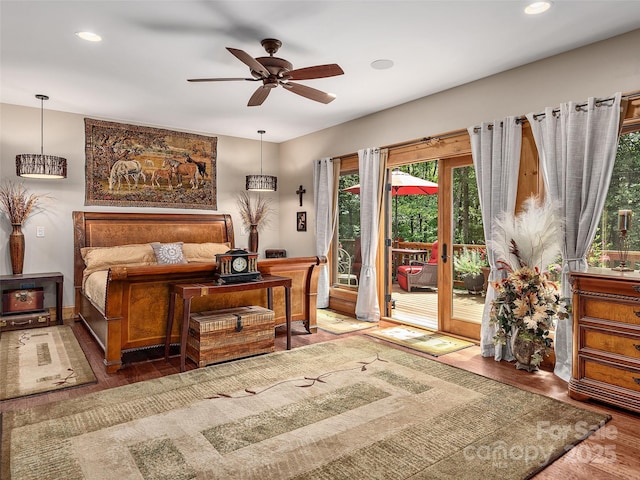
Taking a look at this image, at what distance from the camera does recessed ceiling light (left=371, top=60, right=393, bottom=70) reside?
3818 millimetres

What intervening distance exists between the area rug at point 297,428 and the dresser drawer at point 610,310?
67 centimetres

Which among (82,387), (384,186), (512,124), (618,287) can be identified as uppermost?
(512,124)

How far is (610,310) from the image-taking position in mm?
2844

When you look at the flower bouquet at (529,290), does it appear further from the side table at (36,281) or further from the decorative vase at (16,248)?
the decorative vase at (16,248)

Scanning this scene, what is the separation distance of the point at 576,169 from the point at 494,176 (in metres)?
0.76

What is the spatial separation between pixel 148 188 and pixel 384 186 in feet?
11.6

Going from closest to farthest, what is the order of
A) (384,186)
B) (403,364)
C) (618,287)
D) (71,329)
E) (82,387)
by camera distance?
1. (618,287)
2. (82,387)
3. (403,364)
4. (71,329)
5. (384,186)

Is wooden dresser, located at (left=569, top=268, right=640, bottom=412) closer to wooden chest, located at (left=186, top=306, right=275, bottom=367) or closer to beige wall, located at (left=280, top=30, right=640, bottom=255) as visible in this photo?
beige wall, located at (left=280, top=30, right=640, bottom=255)

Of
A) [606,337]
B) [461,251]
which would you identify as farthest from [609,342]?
[461,251]

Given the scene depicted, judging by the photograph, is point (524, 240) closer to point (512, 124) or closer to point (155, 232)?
point (512, 124)

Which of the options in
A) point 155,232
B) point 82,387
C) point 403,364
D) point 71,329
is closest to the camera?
point 82,387

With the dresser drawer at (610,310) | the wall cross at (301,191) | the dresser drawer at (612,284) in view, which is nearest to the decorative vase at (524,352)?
the dresser drawer at (610,310)

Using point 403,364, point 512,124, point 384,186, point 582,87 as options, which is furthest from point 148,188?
point 582,87

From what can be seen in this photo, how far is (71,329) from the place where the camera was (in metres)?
4.92
